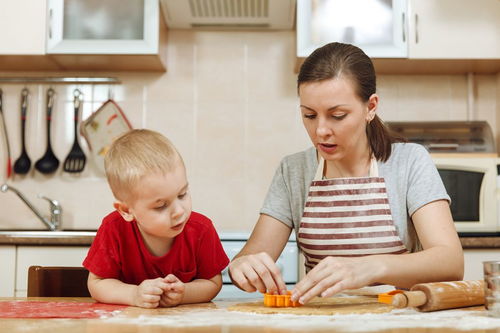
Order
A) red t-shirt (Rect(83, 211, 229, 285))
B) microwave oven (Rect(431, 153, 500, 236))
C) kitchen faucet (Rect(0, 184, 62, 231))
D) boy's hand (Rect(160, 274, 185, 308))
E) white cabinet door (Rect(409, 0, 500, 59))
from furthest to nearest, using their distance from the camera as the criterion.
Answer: kitchen faucet (Rect(0, 184, 62, 231)), white cabinet door (Rect(409, 0, 500, 59)), microwave oven (Rect(431, 153, 500, 236)), red t-shirt (Rect(83, 211, 229, 285)), boy's hand (Rect(160, 274, 185, 308))

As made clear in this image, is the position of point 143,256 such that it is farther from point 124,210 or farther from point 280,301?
point 280,301

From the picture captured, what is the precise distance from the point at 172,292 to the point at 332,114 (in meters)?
0.48

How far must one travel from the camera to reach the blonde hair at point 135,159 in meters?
1.13

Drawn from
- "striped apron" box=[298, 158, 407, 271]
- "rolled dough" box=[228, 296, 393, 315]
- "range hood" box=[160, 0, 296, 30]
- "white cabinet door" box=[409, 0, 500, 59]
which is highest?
"range hood" box=[160, 0, 296, 30]

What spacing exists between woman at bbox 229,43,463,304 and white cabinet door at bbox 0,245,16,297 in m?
1.15

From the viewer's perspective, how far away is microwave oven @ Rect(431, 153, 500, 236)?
7.50 ft

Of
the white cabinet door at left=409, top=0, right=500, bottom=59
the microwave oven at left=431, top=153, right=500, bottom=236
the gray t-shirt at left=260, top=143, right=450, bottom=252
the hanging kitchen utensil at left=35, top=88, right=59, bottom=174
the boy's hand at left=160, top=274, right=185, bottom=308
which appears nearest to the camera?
the boy's hand at left=160, top=274, right=185, bottom=308

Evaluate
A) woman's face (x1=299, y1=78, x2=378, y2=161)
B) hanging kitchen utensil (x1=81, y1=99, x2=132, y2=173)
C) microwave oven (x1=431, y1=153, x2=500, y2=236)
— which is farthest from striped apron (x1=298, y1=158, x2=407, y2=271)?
hanging kitchen utensil (x1=81, y1=99, x2=132, y2=173)

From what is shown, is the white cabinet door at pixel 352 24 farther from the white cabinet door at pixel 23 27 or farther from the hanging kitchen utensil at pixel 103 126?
the white cabinet door at pixel 23 27

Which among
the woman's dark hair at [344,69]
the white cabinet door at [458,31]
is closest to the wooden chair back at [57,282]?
the woman's dark hair at [344,69]

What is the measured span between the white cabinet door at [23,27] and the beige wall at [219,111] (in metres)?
0.32

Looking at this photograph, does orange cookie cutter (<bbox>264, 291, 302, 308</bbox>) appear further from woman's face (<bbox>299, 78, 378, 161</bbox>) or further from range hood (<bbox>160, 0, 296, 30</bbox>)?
range hood (<bbox>160, 0, 296, 30</bbox>)

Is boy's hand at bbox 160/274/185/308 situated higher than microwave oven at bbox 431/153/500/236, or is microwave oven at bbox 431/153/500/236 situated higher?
microwave oven at bbox 431/153/500/236

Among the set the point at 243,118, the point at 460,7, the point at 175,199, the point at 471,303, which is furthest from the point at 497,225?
the point at 175,199
